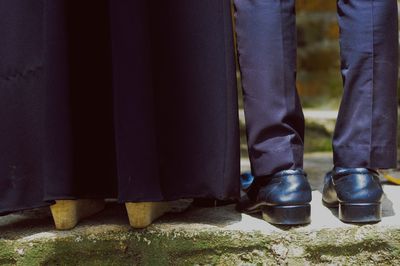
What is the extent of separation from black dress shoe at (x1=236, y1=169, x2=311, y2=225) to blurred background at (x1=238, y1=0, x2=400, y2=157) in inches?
54.3

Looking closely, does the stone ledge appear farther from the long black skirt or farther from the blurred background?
the blurred background

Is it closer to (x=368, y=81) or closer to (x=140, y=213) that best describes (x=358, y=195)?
(x=368, y=81)

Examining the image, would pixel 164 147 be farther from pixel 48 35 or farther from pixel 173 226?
pixel 48 35

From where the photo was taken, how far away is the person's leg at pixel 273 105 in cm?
115

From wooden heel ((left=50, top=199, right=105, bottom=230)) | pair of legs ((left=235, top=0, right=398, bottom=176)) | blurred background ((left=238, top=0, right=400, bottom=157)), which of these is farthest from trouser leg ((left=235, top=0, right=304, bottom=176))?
blurred background ((left=238, top=0, right=400, bottom=157))

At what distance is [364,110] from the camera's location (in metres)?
1.18

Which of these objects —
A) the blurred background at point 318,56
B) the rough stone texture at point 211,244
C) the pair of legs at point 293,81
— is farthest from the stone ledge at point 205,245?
the blurred background at point 318,56

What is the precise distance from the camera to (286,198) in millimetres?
1139

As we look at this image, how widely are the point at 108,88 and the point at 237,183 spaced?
1.04 ft

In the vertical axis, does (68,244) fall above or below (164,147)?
below

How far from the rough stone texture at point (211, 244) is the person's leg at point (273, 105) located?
1.9 inches

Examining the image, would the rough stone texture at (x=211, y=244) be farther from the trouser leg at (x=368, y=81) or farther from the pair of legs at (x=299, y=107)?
the trouser leg at (x=368, y=81)

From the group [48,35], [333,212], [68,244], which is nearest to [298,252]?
[333,212]

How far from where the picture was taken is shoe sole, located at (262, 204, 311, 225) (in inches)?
44.6
